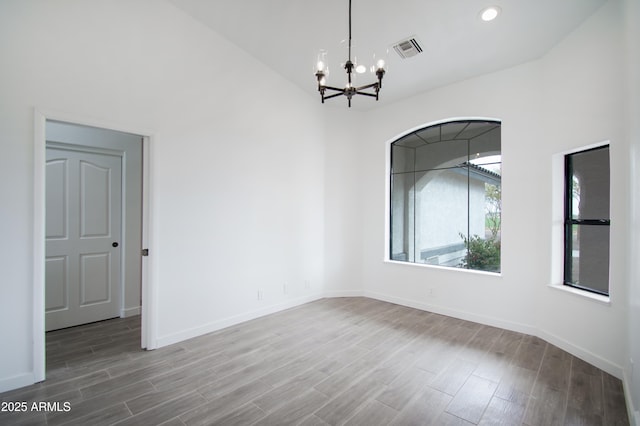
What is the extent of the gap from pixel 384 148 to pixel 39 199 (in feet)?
14.7

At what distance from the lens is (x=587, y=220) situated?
3.10 meters

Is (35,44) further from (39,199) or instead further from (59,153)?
(59,153)

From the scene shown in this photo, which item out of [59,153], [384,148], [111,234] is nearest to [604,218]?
A: [384,148]

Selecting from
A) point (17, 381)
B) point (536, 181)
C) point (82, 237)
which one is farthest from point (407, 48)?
point (17, 381)

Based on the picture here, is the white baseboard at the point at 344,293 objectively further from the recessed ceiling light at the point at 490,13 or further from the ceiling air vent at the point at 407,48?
the recessed ceiling light at the point at 490,13

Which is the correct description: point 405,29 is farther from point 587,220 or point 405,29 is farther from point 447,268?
point 447,268

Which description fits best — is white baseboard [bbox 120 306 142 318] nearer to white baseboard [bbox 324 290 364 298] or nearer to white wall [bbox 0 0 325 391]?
white wall [bbox 0 0 325 391]

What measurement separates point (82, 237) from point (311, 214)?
318cm

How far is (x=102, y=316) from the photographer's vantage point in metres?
3.95

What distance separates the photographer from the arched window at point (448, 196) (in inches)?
166

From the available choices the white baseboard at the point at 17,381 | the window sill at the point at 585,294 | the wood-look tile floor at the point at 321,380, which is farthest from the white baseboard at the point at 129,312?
the window sill at the point at 585,294

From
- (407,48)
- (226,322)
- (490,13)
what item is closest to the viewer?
(490,13)

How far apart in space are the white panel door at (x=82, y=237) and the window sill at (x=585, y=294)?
5.55 m

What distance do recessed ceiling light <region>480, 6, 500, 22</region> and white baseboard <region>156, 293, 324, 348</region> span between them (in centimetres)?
429
